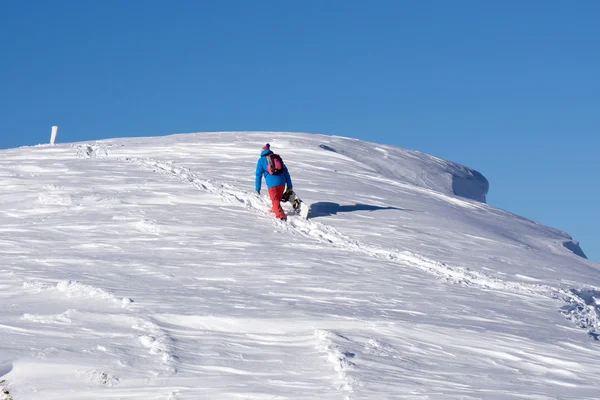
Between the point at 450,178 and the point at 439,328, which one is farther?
the point at 450,178

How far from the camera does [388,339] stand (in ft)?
24.0

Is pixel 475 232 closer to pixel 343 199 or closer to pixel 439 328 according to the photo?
pixel 343 199

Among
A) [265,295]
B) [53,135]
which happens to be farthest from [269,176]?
[53,135]

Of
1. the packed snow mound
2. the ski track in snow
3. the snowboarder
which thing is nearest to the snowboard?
the snowboarder

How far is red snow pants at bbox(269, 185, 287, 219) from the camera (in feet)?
46.9

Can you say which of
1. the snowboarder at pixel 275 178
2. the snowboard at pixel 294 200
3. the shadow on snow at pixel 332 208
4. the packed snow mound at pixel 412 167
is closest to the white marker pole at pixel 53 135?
the packed snow mound at pixel 412 167

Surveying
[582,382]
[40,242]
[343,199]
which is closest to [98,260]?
[40,242]

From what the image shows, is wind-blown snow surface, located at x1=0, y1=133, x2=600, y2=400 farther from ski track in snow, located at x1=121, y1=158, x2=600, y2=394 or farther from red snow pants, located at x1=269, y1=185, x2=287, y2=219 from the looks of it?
red snow pants, located at x1=269, y1=185, x2=287, y2=219

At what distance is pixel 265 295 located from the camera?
8.73 metres

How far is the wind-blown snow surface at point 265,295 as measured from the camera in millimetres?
5953

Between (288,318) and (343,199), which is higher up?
(343,199)

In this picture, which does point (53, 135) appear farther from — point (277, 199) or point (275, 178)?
point (277, 199)

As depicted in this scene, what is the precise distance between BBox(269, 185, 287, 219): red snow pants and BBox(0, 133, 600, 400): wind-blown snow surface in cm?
21

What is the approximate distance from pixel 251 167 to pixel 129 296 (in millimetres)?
12848
